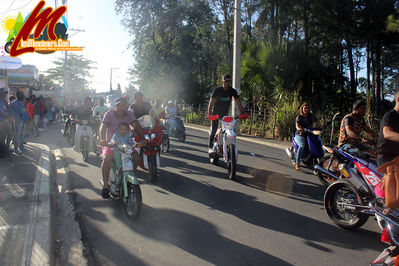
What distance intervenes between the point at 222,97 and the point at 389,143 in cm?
477

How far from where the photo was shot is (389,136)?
154 inches

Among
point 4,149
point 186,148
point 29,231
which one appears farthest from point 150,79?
point 29,231

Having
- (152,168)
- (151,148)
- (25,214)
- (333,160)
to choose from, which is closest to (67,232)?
(25,214)

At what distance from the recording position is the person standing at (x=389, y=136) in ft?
12.8

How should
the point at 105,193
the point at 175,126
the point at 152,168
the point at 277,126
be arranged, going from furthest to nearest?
the point at 277,126 → the point at 175,126 → the point at 152,168 → the point at 105,193

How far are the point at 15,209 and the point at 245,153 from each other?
7.45 metres

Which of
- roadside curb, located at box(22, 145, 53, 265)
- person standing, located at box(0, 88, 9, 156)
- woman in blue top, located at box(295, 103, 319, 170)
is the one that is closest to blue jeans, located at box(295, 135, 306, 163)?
woman in blue top, located at box(295, 103, 319, 170)

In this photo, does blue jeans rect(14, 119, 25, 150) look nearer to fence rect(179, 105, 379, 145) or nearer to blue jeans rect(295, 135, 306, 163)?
blue jeans rect(295, 135, 306, 163)

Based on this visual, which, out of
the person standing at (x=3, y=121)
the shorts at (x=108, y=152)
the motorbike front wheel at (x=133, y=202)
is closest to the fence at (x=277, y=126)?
the shorts at (x=108, y=152)

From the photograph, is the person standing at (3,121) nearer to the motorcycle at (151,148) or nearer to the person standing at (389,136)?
the motorcycle at (151,148)

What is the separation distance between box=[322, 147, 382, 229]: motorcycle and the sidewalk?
363cm

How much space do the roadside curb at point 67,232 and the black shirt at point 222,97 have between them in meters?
3.78

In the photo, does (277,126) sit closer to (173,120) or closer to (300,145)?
(173,120)

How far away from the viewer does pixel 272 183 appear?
734 cm
